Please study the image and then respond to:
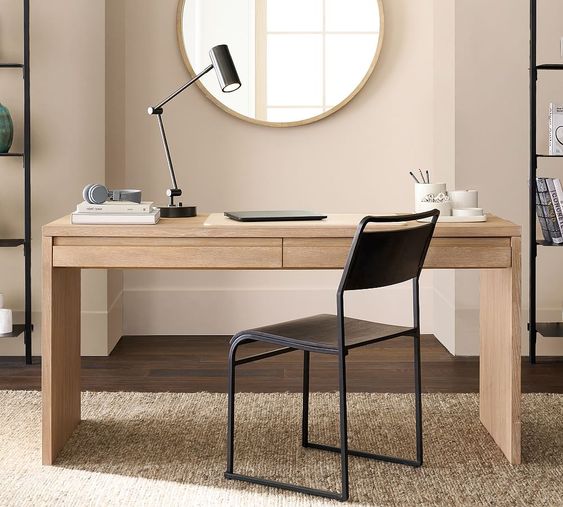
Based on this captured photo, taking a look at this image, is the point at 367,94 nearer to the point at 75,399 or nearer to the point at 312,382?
the point at 312,382

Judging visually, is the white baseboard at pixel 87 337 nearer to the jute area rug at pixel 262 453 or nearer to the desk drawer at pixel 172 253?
the jute area rug at pixel 262 453

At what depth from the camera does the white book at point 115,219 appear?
110 inches

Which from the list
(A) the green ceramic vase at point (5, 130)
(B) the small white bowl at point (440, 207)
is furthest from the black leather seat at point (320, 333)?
(A) the green ceramic vase at point (5, 130)

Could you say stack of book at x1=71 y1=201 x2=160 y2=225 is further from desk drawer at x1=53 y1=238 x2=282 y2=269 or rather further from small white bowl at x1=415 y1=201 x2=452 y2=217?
small white bowl at x1=415 y1=201 x2=452 y2=217

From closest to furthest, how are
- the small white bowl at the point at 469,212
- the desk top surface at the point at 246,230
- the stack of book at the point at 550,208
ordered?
the desk top surface at the point at 246,230
the small white bowl at the point at 469,212
the stack of book at the point at 550,208

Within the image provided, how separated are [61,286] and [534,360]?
2280mm

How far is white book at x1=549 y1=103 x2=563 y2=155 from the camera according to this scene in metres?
4.02

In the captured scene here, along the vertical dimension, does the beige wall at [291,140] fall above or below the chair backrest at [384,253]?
above

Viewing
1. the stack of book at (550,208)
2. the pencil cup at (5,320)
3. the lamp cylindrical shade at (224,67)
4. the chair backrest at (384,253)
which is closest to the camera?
the chair backrest at (384,253)

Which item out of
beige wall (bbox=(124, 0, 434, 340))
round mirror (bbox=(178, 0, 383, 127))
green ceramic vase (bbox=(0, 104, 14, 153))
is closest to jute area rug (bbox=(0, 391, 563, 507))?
green ceramic vase (bbox=(0, 104, 14, 153))

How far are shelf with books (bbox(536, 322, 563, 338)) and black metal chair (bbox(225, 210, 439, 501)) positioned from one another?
1450 mm

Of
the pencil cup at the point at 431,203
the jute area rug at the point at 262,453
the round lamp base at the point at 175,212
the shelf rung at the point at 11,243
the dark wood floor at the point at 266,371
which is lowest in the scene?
the jute area rug at the point at 262,453

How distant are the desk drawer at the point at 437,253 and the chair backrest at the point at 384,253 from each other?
128mm

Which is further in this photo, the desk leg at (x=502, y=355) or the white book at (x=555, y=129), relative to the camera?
the white book at (x=555, y=129)
